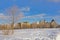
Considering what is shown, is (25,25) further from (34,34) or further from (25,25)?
(34,34)

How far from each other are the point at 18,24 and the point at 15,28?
0.23ft

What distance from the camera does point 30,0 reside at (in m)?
1.38

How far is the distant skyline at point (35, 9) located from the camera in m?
1.36

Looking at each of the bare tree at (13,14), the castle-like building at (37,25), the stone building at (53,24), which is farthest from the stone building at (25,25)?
the stone building at (53,24)

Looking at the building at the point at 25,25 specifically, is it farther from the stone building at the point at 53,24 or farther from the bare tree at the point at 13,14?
the stone building at the point at 53,24

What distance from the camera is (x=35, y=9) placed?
4.53ft

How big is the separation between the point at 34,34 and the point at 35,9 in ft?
1.13

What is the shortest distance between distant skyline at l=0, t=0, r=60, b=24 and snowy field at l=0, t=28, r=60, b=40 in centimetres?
14

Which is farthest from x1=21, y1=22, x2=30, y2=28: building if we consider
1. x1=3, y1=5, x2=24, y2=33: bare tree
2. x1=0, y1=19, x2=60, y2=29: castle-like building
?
x1=3, y1=5, x2=24, y2=33: bare tree

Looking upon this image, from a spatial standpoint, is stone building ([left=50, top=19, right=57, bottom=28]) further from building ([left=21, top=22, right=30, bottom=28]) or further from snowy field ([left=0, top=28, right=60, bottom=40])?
building ([left=21, top=22, right=30, bottom=28])

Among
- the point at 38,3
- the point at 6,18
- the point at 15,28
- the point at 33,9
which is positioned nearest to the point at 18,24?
the point at 15,28

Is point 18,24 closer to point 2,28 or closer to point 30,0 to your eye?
point 2,28

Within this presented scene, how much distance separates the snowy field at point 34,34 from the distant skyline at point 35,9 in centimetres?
14

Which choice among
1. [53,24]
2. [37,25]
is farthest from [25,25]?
[53,24]
